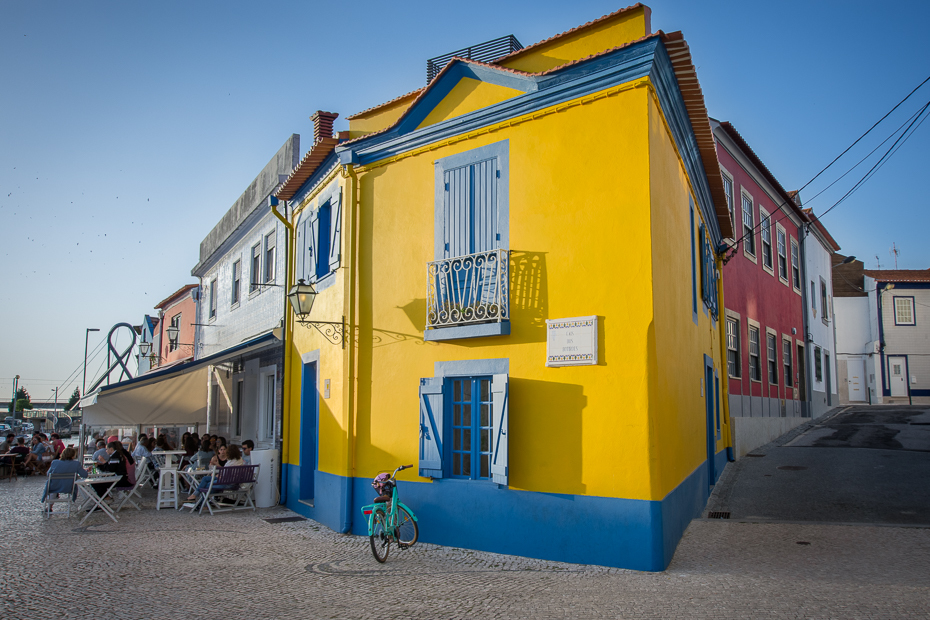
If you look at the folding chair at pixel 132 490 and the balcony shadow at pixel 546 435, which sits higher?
the balcony shadow at pixel 546 435

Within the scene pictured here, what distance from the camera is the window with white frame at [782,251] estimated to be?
2128 cm

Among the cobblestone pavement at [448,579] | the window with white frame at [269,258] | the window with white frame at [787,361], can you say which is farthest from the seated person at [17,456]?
the window with white frame at [787,361]

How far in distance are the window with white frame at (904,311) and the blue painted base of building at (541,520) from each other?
3336cm

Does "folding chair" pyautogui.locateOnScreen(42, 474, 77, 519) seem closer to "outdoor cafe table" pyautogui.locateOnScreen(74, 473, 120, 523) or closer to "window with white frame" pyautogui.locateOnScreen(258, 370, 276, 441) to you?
"outdoor cafe table" pyautogui.locateOnScreen(74, 473, 120, 523)

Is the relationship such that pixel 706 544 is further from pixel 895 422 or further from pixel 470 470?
pixel 895 422

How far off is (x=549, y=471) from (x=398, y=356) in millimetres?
2720

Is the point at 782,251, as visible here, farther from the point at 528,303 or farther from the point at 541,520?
the point at 541,520

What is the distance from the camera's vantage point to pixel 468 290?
8539 mm

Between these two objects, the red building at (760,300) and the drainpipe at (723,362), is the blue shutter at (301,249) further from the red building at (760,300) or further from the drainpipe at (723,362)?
the red building at (760,300)

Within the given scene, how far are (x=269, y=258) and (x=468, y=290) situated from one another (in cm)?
794

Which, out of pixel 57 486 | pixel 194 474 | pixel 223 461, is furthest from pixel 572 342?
pixel 57 486

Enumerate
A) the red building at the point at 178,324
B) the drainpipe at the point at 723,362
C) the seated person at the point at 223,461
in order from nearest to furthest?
the seated person at the point at 223,461, the drainpipe at the point at 723,362, the red building at the point at 178,324

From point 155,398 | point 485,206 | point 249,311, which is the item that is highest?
point 485,206

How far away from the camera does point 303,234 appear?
40.9 ft
